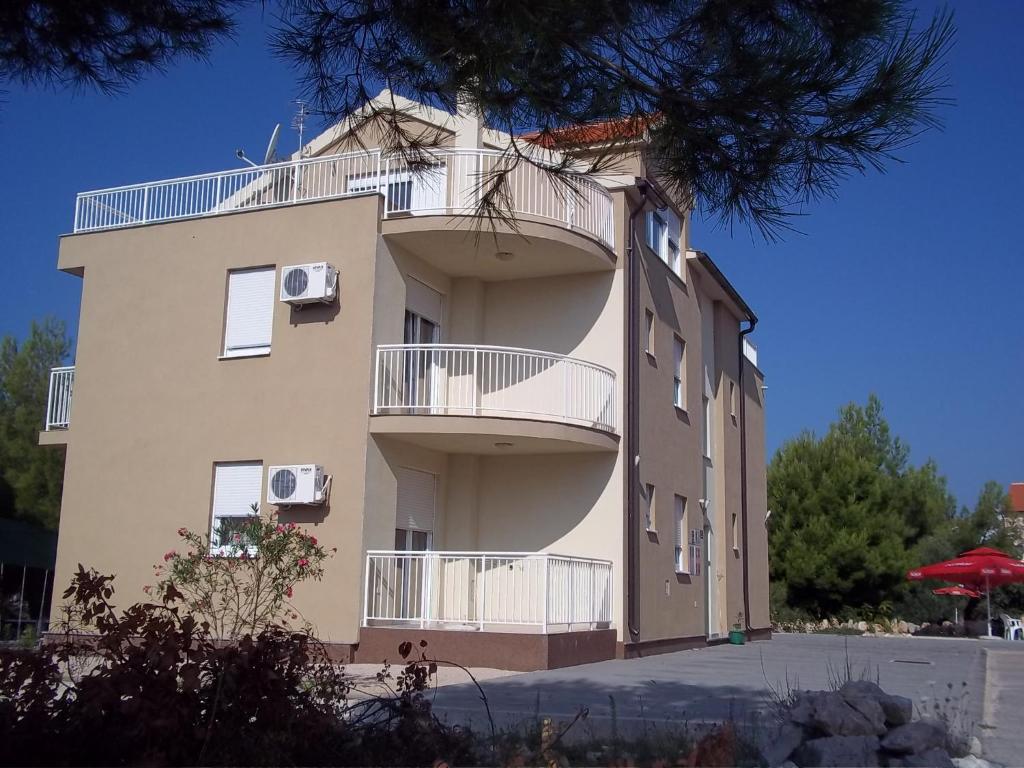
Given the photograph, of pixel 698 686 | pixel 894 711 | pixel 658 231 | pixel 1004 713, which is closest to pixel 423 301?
pixel 658 231

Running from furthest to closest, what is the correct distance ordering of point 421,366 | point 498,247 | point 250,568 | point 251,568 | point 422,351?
point 421,366 < point 422,351 < point 498,247 < point 250,568 < point 251,568

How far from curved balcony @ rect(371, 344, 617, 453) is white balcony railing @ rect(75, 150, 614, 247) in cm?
214

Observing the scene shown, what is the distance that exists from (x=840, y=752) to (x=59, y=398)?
1552 centimetres

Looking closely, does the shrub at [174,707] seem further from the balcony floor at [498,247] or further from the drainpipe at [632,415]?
the drainpipe at [632,415]

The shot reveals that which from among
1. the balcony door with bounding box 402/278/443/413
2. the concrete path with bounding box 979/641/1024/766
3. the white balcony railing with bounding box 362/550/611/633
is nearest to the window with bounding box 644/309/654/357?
the balcony door with bounding box 402/278/443/413

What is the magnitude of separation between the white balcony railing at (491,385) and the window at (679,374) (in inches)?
157

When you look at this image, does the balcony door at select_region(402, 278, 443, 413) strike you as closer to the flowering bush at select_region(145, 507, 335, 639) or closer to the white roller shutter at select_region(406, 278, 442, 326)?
the white roller shutter at select_region(406, 278, 442, 326)

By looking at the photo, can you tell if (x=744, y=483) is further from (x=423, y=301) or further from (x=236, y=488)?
(x=236, y=488)

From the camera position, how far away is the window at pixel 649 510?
58.9ft

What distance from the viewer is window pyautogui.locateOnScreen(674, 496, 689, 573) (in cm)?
2008

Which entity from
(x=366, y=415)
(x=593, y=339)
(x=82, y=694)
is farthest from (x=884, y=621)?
(x=82, y=694)

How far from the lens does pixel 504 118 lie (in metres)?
7.15

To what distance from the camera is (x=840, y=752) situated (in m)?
5.76

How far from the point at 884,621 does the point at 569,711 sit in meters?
26.1
